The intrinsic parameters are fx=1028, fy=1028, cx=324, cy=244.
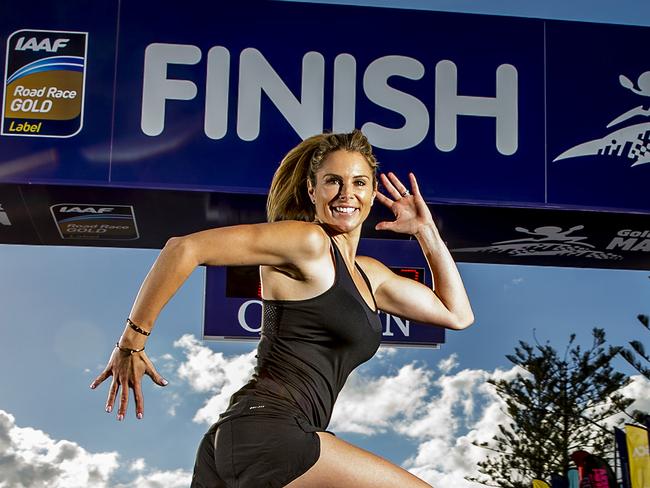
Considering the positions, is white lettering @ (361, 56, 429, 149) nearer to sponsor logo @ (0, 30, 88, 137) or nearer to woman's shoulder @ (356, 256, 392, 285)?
sponsor logo @ (0, 30, 88, 137)

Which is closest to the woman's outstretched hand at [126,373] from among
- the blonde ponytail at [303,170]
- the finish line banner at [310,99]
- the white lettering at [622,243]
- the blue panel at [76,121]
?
the blonde ponytail at [303,170]

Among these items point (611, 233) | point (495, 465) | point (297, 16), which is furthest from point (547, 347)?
point (297, 16)

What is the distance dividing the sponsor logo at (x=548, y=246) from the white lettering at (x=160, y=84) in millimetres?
2499

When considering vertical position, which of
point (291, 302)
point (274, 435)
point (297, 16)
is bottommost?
point (274, 435)

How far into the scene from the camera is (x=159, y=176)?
22.7ft

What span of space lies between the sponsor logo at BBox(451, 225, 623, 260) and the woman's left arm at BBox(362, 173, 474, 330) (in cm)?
437

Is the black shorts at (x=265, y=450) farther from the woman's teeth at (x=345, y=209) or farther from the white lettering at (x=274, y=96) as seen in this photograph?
the white lettering at (x=274, y=96)

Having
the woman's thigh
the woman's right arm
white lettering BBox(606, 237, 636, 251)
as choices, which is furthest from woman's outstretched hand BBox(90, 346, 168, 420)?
white lettering BBox(606, 237, 636, 251)

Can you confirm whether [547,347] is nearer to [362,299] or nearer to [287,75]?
[287,75]

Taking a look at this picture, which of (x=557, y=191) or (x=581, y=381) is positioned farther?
(x=581, y=381)

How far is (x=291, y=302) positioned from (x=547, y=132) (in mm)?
5077

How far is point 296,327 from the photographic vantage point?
254cm

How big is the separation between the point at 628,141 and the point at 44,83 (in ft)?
13.4

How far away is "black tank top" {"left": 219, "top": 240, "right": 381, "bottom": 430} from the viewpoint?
2.51 meters
